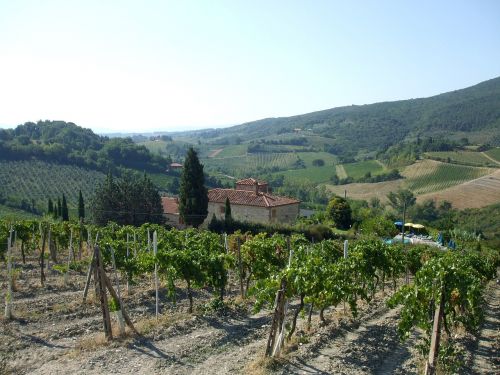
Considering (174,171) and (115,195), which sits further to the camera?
(174,171)

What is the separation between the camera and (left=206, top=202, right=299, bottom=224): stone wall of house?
4262cm

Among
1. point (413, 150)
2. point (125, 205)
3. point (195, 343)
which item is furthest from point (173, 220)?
point (413, 150)

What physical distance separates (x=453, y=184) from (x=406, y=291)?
7285 cm

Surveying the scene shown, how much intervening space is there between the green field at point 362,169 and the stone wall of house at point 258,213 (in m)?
54.0

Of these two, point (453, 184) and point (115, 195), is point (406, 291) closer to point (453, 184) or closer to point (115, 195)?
point (115, 195)

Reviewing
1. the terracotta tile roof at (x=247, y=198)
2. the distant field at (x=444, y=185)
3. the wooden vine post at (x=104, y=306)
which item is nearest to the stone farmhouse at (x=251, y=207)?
the terracotta tile roof at (x=247, y=198)

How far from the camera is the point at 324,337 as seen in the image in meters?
10.7

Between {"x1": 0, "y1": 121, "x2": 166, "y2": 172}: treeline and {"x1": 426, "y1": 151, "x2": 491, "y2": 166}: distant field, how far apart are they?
57.2 meters

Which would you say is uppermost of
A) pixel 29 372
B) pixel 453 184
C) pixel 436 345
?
pixel 436 345

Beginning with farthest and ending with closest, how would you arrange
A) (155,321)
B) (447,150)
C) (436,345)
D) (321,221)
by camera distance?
1. (447,150)
2. (321,221)
3. (155,321)
4. (436,345)

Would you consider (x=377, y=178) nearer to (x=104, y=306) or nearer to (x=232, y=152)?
(x=232, y=152)

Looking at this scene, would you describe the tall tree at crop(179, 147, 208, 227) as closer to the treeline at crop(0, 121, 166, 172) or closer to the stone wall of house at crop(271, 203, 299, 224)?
the stone wall of house at crop(271, 203, 299, 224)

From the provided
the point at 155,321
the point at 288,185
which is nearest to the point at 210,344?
the point at 155,321

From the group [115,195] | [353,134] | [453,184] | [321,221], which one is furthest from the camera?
[353,134]
